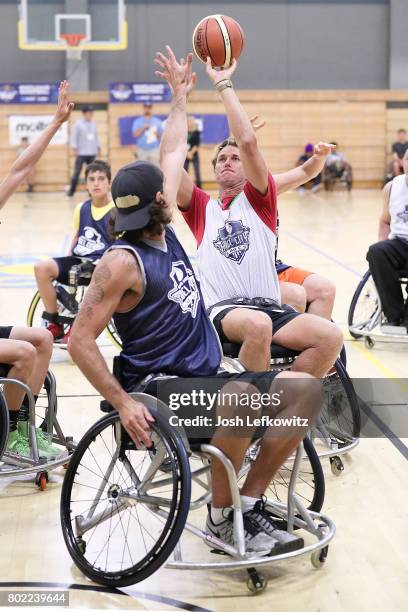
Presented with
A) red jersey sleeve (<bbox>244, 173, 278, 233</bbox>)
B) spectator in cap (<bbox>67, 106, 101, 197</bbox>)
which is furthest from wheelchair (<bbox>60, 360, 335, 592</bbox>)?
spectator in cap (<bbox>67, 106, 101, 197</bbox>)

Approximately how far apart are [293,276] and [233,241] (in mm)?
980

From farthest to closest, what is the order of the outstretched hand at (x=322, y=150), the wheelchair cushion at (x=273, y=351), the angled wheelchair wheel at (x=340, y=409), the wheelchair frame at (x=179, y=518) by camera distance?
the outstretched hand at (x=322, y=150), the angled wheelchair wheel at (x=340, y=409), the wheelchair cushion at (x=273, y=351), the wheelchair frame at (x=179, y=518)

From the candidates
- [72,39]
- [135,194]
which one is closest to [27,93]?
[72,39]

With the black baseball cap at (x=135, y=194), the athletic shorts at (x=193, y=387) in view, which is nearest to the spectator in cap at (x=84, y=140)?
the black baseball cap at (x=135, y=194)

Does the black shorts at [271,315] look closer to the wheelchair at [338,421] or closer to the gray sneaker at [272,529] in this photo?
the wheelchair at [338,421]

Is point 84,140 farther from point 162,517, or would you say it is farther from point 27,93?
point 162,517

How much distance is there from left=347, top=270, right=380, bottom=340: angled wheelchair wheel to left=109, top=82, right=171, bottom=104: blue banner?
13.9m

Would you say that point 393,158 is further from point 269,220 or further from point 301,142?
point 269,220

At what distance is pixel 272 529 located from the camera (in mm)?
3143

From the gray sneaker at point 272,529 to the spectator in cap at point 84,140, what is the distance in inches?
668

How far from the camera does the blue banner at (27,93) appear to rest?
20812 mm

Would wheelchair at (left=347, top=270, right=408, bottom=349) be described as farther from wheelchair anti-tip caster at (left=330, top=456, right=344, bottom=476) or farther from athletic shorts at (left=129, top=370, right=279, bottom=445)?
athletic shorts at (left=129, top=370, right=279, bottom=445)

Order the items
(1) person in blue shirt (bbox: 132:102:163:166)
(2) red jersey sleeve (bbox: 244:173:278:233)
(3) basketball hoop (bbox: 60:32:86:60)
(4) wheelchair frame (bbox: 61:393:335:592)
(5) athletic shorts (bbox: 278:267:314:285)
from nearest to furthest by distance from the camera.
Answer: (4) wheelchair frame (bbox: 61:393:335:592) < (2) red jersey sleeve (bbox: 244:173:278:233) < (5) athletic shorts (bbox: 278:267:314:285) < (3) basketball hoop (bbox: 60:32:86:60) < (1) person in blue shirt (bbox: 132:102:163:166)

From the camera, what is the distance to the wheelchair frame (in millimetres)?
3008
